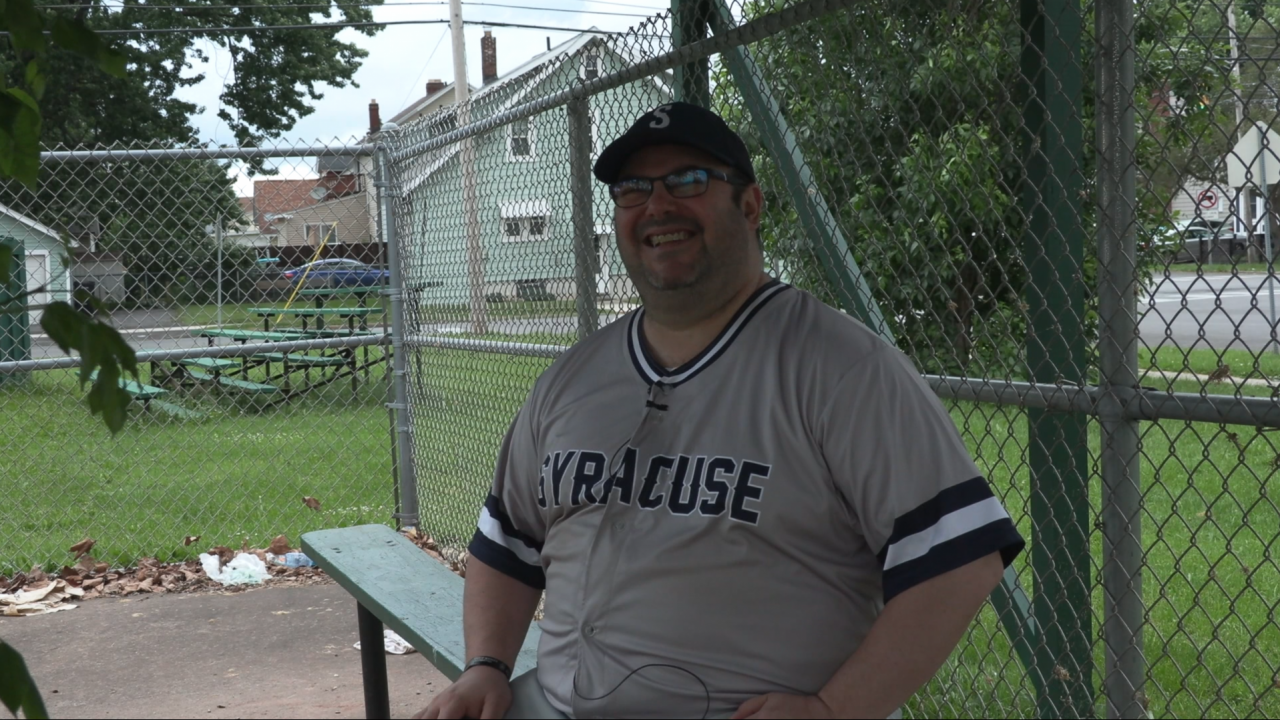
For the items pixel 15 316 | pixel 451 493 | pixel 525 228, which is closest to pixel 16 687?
pixel 525 228

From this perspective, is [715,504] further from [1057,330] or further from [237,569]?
[237,569]

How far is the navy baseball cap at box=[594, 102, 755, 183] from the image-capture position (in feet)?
7.63

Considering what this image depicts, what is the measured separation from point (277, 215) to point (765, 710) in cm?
793

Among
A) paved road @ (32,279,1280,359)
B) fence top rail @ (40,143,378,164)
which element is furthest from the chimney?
fence top rail @ (40,143,378,164)

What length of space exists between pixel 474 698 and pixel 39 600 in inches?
175

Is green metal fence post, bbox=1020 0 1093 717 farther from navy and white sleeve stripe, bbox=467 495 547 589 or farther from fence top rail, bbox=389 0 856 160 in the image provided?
navy and white sleeve stripe, bbox=467 495 547 589

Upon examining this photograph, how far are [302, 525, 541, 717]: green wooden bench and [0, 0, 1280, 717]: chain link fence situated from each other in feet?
3.23

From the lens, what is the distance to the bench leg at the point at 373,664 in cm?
384

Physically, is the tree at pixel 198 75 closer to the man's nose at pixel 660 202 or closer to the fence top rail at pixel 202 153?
the fence top rail at pixel 202 153

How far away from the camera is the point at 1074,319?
276 cm

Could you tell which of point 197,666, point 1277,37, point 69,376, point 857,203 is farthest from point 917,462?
point 69,376

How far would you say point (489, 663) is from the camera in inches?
96.3

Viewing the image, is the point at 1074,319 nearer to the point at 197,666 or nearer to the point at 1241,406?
the point at 1241,406

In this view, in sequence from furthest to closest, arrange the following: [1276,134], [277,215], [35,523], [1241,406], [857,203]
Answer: [277,215] < [35,523] < [857,203] < [1276,134] < [1241,406]
